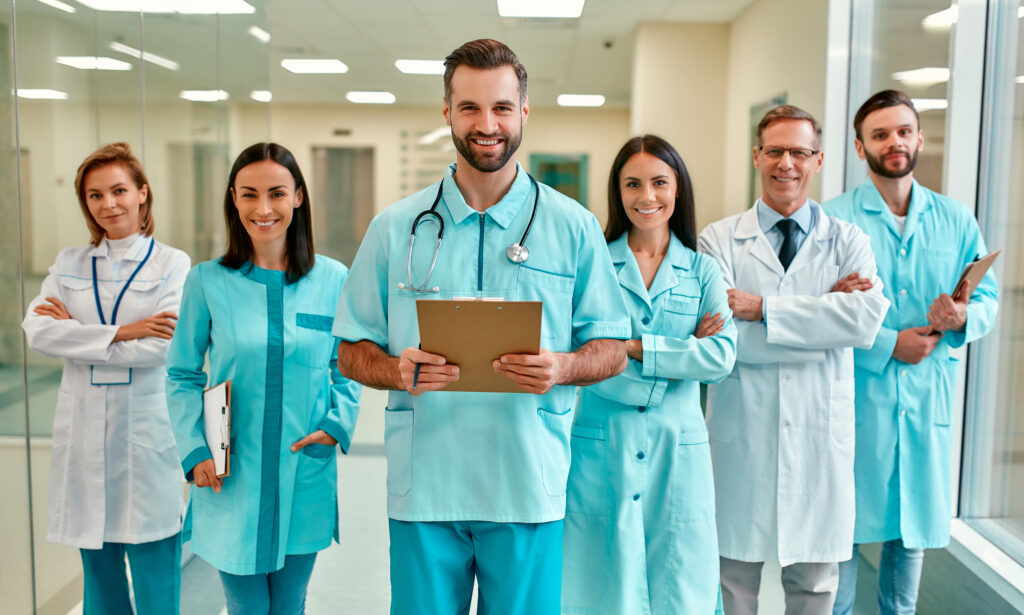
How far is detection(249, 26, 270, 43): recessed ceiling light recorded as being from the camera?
3.85 metres

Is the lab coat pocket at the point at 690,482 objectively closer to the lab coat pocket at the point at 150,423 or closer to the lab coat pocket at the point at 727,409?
the lab coat pocket at the point at 727,409

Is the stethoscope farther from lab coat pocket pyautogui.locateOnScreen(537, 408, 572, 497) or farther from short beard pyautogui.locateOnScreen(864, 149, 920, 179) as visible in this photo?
short beard pyautogui.locateOnScreen(864, 149, 920, 179)

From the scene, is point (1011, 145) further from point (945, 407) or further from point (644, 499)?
point (644, 499)

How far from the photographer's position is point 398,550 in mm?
1574

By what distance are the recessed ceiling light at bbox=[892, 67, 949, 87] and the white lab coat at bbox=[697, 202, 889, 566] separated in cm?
133

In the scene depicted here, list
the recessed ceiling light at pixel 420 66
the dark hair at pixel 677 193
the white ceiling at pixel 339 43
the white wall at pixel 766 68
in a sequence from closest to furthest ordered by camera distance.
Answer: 1. the dark hair at pixel 677 193
2. the white ceiling at pixel 339 43
3. the white wall at pixel 766 68
4. the recessed ceiling light at pixel 420 66

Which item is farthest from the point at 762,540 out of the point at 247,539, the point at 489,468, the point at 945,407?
the point at 247,539

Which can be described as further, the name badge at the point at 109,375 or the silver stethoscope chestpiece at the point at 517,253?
the name badge at the point at 109,375

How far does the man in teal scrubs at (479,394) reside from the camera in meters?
1.54

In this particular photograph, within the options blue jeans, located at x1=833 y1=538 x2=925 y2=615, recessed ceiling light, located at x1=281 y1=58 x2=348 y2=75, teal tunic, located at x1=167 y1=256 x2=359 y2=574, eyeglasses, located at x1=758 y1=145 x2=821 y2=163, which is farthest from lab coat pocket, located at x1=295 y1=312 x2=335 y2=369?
recessed ceiling light, located at x1=281 y1=58 x2=348 y2=75

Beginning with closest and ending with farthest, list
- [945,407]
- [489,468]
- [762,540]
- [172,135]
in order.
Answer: [489,468] < [762,540] < [945,407] < [172,135]

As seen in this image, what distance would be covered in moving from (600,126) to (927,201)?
301cm

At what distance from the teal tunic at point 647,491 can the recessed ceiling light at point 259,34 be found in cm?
277

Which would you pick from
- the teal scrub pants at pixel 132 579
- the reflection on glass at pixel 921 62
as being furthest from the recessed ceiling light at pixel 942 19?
the teal scrub pants at pixel 132 579
